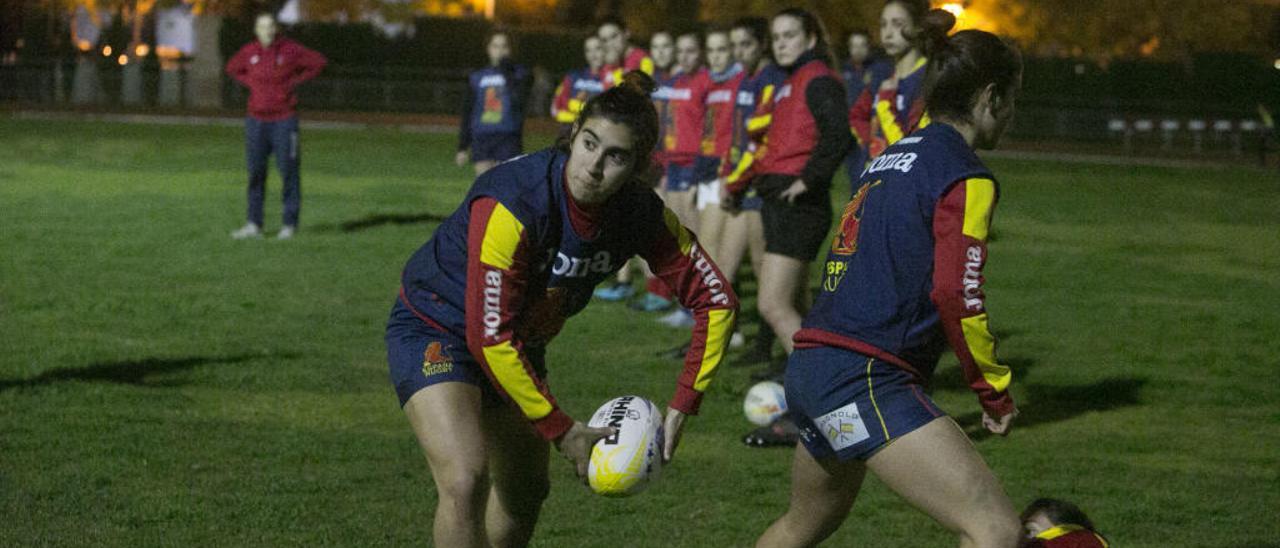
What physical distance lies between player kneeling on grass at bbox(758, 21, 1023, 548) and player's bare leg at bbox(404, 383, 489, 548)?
3.16 ft

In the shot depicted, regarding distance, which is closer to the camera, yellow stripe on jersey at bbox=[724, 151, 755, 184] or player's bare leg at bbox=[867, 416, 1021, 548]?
player's bare leg at bbox=[867, 416, 1021, 548]

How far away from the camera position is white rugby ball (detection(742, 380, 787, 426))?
27.3 ft

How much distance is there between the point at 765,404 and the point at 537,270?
384 centimetres

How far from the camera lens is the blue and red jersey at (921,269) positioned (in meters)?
4.13

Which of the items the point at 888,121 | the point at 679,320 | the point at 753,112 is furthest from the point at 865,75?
the point at 888,121

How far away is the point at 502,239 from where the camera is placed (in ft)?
14.7

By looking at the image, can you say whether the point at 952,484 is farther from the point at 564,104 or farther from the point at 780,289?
the point at 564,104

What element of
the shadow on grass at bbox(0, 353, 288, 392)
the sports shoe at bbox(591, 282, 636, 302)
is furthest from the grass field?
the sports shoe at bbox(591, 282, 636, 302)

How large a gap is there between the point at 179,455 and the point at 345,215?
12082 mm

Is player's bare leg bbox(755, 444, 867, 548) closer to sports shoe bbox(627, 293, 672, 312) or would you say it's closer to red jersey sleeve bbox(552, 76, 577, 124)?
sports shoe bbox(627, 293, 672, 312)

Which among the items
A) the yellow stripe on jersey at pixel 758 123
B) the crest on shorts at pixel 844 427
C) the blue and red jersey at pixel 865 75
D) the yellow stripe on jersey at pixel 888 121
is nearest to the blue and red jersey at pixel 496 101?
the blue and red jersey at pixel 865 75

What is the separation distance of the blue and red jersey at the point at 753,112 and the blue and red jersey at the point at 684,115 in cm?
250

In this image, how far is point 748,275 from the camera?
15.8m

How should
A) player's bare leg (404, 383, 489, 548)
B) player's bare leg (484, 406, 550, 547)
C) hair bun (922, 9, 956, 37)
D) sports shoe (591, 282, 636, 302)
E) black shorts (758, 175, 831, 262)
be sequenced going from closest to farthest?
hair bun (922, 9, 956, 37), player's bare leg (404, 383, 489, 548), player's bare leg (484, 406, 550, 547), black shorts (758, 175, 831, 262), sports shoe (591, 282, 636, 302)
